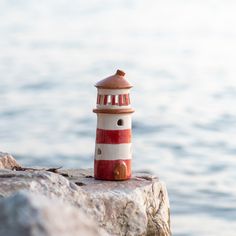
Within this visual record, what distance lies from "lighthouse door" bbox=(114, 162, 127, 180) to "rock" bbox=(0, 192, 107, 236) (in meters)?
3.03

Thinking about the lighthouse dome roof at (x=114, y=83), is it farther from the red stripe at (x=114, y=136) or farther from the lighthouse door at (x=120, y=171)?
the lighthouse door at (x=120, y=171)

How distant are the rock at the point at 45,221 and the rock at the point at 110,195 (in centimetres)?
156

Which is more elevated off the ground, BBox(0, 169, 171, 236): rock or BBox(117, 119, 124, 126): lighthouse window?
BBox(117, 119, 124, 126): lighthouse window

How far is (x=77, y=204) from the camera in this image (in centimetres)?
510

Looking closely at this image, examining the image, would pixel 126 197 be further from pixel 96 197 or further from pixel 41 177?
pixel 41 177

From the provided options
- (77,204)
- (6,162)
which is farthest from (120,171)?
(77,204)

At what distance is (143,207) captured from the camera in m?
6.17

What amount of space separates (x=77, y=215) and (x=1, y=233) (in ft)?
0.83

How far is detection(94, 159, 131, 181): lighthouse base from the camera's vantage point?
6.44 metres

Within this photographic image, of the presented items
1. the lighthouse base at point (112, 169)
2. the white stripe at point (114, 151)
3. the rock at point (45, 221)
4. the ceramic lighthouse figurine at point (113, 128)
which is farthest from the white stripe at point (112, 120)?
the rock at point (45, 221)

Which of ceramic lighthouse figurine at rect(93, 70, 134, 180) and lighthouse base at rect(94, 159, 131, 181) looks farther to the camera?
lighthouse base at rect(94, 159, 131, 181)

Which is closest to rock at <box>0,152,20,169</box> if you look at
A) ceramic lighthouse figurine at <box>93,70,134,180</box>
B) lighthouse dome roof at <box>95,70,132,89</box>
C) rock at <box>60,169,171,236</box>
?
rock at <box>60,169,171,236</box>

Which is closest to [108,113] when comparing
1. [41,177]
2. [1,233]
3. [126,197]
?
[126,197]

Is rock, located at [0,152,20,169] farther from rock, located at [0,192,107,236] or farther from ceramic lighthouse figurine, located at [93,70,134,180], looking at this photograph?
rock, located at [0,192,107,236]
